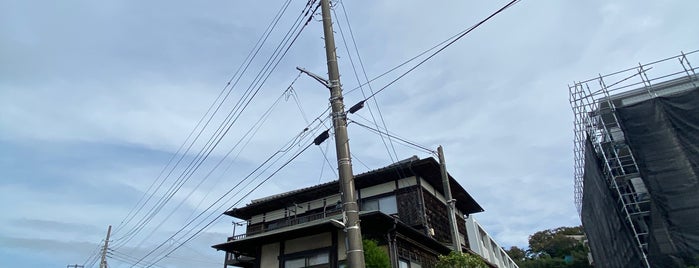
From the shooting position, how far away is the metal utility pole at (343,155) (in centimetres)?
718

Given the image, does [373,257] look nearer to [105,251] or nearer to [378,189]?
[378,189]

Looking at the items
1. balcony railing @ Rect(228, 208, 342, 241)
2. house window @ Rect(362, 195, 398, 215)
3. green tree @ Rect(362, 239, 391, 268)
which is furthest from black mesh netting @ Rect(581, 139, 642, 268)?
balcony railing @ Rect(228, 208, 342, 241)

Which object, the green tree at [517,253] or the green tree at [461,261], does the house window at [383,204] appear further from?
the green tree at [517,253]

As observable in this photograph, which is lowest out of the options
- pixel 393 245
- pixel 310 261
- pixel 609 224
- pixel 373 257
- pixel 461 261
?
pixel 461 261

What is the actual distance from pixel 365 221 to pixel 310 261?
2.82m

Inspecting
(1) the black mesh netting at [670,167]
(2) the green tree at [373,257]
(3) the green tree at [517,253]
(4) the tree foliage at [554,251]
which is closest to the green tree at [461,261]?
(2) the green tree at [373,257]

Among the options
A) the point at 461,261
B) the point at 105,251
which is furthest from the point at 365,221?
the point at 105,251

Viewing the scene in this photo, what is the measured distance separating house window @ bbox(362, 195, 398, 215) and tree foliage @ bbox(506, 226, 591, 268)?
43323 millimetres

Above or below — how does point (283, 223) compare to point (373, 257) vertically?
above

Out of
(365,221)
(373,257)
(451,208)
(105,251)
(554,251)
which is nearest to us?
(373,257)

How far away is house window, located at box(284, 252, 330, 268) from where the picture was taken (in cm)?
1552

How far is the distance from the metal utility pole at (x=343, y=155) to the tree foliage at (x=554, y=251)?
54.1 meters

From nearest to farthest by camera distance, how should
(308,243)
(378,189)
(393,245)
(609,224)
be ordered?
(393,245) < (308,243) < (609,224) < (378,189)

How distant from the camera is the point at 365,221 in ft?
50.8
